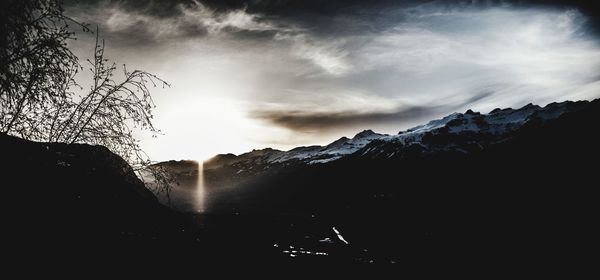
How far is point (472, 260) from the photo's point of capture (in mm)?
42062

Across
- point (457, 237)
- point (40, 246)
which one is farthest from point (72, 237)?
point (457, 237)

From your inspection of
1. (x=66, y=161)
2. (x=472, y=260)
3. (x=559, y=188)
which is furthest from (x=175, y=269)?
(x=559, y=188)

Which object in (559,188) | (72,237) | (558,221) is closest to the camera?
(72,237)

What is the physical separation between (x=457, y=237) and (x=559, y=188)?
362 feet

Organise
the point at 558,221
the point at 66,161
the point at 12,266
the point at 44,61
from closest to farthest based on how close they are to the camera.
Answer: the point at 12,266
the point at 44,61
the point at 66,161
the point at 558,221

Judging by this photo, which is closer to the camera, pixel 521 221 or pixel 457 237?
pixel 457 237

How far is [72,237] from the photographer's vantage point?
6.00 metres

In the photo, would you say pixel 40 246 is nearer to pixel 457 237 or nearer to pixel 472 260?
pixel 472 260

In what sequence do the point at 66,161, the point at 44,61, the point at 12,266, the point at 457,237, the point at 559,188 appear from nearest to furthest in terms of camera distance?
1. the point at 12,266
2. the point at 44,61
3. the point at 66,161
4. the point at 457,237
5. the point at 559,188

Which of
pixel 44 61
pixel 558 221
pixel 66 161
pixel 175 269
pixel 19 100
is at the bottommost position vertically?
pixel 558 221

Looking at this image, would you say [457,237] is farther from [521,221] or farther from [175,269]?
[175,269]

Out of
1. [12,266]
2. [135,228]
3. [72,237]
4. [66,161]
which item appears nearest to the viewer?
[12,266]

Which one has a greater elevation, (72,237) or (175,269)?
(72,237)

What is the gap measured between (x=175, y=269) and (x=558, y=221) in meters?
107
